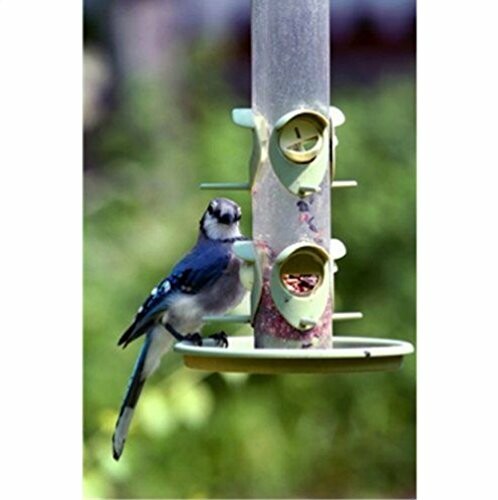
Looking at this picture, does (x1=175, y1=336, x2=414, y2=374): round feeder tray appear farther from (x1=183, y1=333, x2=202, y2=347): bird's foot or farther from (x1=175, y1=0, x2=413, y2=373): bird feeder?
(x1=183, y1=333, x2=202, y2=347): bird's foot

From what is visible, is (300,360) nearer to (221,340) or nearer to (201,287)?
(221,340)

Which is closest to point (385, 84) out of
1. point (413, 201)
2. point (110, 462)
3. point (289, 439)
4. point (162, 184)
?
point (413, 201)

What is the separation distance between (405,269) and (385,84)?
600mm

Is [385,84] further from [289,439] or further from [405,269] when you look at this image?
[289,439]

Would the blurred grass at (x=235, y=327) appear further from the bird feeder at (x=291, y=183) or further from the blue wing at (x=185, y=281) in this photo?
the bird feeder at (x=291, y=183)

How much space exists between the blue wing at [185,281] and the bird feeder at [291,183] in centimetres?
26

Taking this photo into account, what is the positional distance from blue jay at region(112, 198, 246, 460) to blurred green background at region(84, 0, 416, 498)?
100 centimetres

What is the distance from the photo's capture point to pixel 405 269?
18.1 feet

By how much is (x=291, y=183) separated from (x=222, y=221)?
46 cm

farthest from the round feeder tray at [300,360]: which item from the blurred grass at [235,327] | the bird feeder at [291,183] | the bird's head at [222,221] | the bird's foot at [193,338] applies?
the blurred grass at [235,327]

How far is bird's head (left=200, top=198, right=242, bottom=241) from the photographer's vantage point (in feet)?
13.1

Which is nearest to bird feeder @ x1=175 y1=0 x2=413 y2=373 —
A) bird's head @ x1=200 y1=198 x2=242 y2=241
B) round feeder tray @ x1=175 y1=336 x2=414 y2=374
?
round feeder tray @ x1=175 y1=336 x2=414 y2=374

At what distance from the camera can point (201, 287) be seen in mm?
3965

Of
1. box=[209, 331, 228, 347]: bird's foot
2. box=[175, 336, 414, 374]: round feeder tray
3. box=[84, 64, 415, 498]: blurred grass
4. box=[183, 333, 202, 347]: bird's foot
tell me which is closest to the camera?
box=[175, 336, 414, 374]: round feeder tray
